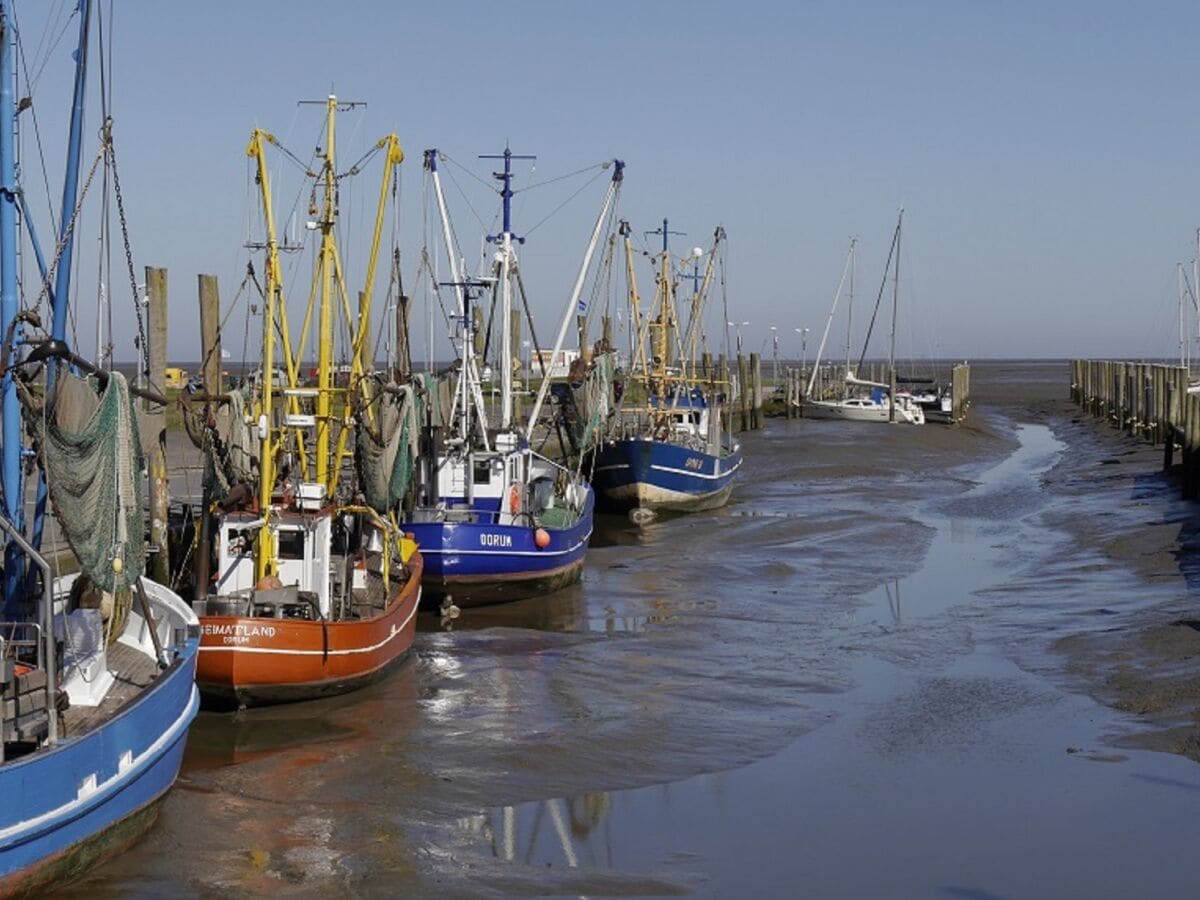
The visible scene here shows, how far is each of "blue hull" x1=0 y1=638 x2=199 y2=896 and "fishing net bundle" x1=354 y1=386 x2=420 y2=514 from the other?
8673 mm

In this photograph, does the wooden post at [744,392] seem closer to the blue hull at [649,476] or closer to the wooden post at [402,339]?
the blue hull at [649,476]

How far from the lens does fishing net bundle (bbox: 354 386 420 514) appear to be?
24422 mm

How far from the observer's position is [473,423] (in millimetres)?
31281

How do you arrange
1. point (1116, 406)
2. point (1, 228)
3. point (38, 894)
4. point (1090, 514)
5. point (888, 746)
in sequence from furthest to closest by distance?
1. point (1116, 406)
2. point (1090, 514)
3. point (888, 746)
4. point (1, 228)
5. point (38, 894)

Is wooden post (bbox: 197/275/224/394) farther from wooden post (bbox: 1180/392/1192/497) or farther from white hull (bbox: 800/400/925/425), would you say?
white hull (bbox: 800/400/925/425)

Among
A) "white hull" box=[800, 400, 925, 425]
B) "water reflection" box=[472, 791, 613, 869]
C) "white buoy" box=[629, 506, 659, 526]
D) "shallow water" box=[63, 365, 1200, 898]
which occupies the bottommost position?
"water reflection" box=[472, 791, 613, 869]

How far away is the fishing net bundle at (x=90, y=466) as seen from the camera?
1499 cm

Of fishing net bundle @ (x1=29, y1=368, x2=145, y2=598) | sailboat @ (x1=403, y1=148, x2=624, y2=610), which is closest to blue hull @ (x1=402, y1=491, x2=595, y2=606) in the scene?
sailboat @ (x1=403, y1=148, x2=624, y2=610)

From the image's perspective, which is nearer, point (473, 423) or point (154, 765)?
point (154, 765)

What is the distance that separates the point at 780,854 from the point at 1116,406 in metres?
58.2

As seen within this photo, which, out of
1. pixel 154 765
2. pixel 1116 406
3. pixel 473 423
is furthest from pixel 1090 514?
pixel 1116 406

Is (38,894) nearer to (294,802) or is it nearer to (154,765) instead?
(154,765)

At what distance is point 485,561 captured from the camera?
92.2 feet

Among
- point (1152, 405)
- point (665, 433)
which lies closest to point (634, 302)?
point (665, 433)
